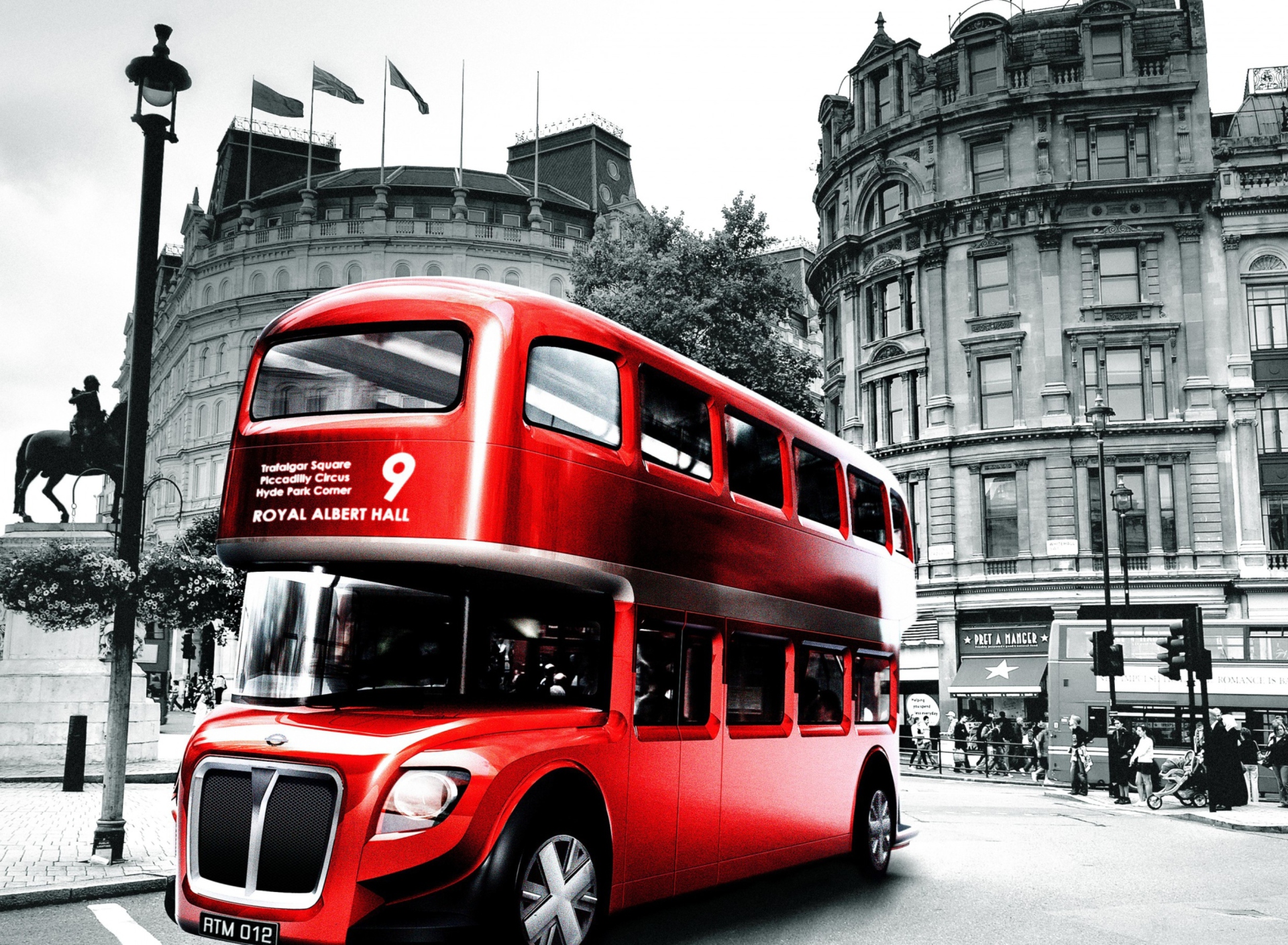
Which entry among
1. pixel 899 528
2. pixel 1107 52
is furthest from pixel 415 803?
pixel 1107 52

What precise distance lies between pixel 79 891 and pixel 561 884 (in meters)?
5.20

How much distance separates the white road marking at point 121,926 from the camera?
778cm

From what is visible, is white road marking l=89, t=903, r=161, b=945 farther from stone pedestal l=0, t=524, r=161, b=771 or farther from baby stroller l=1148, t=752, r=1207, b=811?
baby stroller l=1148, t=752, r=1207, b=811

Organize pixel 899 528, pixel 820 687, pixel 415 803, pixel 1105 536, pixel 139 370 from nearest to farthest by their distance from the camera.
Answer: pixel 415 803 < pixel 820 687 < pixel 139 370 < pixel 899 528 < pixel 1105 536

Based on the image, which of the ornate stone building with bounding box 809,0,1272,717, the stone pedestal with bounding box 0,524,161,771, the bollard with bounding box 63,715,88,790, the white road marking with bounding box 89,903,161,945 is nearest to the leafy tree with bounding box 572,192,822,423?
the ornate stone building with bounding box 809,0,1272,717

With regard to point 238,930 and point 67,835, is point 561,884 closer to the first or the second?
point 238,930

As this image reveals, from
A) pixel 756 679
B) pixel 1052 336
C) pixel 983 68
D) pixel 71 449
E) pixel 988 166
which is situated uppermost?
pixel 983 68

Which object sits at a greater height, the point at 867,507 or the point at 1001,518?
the point at 1001,518

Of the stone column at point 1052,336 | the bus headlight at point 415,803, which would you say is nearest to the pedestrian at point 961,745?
the stone column at point 1052,336

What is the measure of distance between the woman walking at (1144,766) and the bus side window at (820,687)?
15.7 m

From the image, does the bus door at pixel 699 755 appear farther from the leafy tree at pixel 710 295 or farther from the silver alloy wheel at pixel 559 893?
the leafy tree at pixel 710 295

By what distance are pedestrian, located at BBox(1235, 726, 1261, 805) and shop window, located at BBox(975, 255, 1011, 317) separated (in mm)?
17022

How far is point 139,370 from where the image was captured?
1149 centimetres

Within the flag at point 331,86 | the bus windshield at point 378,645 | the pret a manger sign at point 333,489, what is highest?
the flag at point 331,86
